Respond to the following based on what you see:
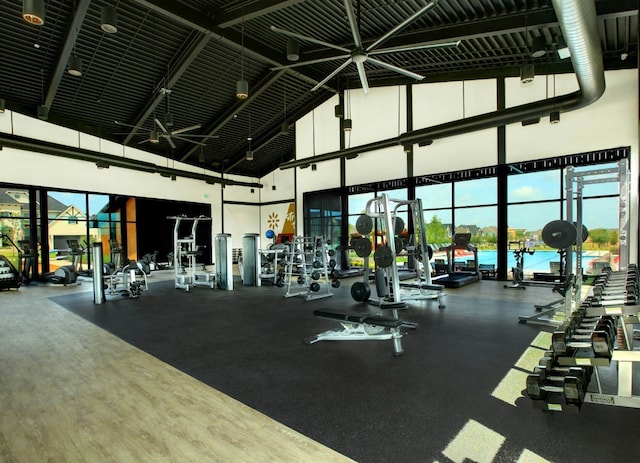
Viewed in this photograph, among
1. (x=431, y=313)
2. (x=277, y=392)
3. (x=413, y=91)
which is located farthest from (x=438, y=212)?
(x=277, y=392)

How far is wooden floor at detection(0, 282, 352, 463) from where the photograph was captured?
198 cm

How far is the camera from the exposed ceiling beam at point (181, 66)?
7.39m

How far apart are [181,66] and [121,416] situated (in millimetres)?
8053

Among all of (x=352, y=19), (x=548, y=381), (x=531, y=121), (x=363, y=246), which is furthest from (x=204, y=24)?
(x=548, y=381)

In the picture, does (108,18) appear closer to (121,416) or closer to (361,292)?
(121,416)

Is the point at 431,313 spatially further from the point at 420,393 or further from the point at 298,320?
the point at 420,393

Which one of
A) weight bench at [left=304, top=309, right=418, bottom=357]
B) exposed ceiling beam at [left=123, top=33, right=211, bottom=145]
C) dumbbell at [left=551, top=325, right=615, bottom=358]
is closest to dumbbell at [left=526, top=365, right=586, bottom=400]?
dumbbell at [left=551, top=325, right=615, bottom=358]

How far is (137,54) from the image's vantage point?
792 centimetres

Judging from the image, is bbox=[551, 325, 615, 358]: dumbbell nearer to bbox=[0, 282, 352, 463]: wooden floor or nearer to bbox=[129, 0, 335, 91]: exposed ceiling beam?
bbox=[0, 282, 352, 463]: wooden floor

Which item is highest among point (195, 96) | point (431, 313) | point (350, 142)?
point (195, 96)

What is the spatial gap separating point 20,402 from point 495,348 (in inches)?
177

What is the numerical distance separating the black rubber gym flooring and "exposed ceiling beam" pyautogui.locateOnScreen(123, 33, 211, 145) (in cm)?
572

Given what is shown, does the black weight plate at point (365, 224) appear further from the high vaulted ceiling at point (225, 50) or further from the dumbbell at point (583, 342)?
the dumbbell at point (583, 342)

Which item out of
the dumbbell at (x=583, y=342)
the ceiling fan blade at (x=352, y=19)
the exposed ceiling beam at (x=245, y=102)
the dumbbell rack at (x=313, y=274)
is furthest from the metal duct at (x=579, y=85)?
the dumbbell rack at (x=313, y=274)
